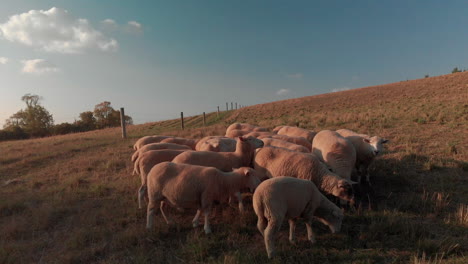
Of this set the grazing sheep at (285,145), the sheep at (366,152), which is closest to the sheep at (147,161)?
the grazing sheep at (285,145)

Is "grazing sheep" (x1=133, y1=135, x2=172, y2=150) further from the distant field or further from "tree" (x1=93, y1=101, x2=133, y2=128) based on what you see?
"tree" (x1=93, y1=101, x2=133, y2=128)

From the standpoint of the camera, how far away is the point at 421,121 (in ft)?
43.5

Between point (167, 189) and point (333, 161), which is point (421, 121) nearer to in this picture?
point (333, 161)

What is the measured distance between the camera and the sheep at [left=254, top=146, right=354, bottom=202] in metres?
4.43

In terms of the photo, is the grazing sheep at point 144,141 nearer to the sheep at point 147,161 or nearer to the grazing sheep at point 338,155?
the sheep at point 147,161

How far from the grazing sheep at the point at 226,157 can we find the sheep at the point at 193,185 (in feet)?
2.86

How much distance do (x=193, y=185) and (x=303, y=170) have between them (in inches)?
88.0

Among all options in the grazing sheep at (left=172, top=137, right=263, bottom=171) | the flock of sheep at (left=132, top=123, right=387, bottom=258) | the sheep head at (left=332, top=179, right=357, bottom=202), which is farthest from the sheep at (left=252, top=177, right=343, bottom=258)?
the grazing sheep at (left=172, top=137, right=263, bottom=171)

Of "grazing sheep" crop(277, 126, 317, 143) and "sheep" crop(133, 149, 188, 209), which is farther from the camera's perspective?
"grazing sheep" crop(277, 126, 317, 143)

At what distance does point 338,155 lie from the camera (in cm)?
565

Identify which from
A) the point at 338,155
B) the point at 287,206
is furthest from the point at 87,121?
the point at 287,206

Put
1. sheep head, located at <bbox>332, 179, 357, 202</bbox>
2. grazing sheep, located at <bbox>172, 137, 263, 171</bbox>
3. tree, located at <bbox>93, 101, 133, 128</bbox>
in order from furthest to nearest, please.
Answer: tree, located at <bbox>93, 101, 133, 128</bbox>, grazing sheep, located at <bbox>172, 137, 263, 171</bbox>, sheep head, located at <bbox>332, 179, 357, 202</bbox>

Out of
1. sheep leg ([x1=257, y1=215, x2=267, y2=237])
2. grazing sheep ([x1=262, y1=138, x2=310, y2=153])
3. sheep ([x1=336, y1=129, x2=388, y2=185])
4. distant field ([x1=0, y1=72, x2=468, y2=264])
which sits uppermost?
grazing sheep ([x1=262, y1=138, x2=310, y2=153])

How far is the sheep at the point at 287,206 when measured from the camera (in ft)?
11.2
